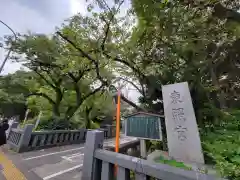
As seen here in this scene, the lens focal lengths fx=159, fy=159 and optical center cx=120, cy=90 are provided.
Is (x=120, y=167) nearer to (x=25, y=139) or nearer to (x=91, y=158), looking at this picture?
(x=91, y=158)

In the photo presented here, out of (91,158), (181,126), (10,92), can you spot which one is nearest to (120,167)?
(91,158)

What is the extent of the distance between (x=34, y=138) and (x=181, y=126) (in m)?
6.36

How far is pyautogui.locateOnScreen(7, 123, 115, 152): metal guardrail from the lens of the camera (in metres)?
6.52

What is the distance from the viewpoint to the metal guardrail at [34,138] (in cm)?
652

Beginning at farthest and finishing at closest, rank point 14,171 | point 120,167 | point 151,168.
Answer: point 14,171 < point 120,167 < point 151,168

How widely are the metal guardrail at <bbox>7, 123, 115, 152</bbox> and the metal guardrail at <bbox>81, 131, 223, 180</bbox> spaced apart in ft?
17.5

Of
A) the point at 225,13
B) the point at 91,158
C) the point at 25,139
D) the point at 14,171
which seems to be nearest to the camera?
the point at 91,158

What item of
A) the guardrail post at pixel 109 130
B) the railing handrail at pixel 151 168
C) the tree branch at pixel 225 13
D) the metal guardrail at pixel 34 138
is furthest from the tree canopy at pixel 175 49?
the guardrail post at pixel 109 130

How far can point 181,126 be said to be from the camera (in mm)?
3596

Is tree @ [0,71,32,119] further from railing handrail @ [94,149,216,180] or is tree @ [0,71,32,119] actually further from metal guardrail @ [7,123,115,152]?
railing handrail @ [94,149,216,180]

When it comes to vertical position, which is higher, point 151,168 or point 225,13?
point 225,13

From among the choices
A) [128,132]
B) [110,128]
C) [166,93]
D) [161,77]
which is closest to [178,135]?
[166,93]

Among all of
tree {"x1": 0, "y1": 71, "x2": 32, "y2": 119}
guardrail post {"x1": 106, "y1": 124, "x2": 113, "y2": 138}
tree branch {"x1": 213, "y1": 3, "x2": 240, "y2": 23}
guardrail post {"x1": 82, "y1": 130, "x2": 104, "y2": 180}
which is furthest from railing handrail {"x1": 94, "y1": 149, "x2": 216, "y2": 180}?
tree {"x1": 0, "y1": 71, "x2": 32, "y2": 119}

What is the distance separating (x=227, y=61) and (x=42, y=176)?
23.6 ft
